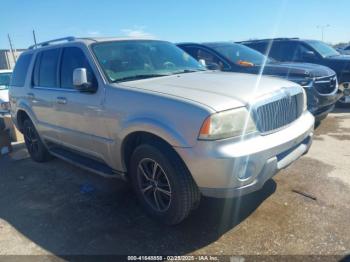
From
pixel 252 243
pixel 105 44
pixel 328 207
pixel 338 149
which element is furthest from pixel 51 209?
pixel 338 149

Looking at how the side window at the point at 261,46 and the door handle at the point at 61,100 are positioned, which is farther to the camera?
the side window at the point at 261,46

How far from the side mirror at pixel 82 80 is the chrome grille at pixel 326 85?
14.1 feet

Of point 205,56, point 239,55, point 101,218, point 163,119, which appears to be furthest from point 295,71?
point 101,218

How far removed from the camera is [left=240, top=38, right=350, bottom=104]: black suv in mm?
8281

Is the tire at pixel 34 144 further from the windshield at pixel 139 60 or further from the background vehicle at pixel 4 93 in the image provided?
the background vehicle at pixel 4 93

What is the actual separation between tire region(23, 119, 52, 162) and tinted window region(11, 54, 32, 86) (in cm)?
69

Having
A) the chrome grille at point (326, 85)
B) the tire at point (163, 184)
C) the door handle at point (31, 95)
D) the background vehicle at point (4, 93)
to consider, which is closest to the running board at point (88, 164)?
the tire at point (163, 184)

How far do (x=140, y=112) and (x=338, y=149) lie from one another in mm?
3576

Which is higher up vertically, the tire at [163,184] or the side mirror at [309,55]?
the side mirror at [309,55]

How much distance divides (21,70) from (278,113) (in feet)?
14.7

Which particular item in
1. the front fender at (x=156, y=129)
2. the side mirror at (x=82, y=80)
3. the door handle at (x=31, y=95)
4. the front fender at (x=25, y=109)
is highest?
the side mirror at (x=82, y=80)

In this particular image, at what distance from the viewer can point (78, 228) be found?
3398mm

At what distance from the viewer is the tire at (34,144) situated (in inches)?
217

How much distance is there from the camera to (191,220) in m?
3.40
